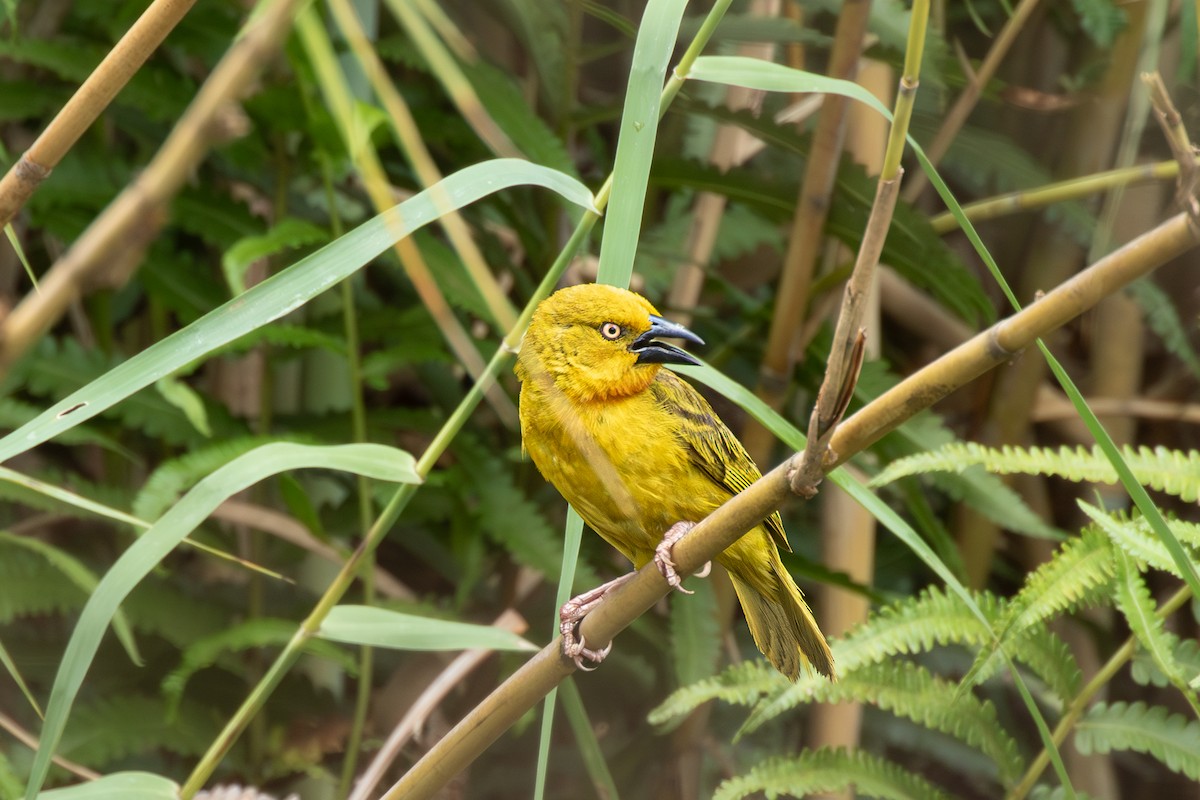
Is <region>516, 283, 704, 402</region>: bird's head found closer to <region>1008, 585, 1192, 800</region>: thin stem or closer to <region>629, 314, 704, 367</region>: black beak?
<region>629, 314, 704, 367</region>: black beak

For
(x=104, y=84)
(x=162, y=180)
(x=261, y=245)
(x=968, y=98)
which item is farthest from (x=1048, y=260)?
(x=162, y=180)

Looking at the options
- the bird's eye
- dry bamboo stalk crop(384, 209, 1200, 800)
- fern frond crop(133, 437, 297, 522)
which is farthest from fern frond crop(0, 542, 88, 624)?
dry bamboo stalk crop(384, 209, 1200, 800)

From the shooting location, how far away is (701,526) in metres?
0.91

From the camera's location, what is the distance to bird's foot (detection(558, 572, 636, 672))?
3.62ft

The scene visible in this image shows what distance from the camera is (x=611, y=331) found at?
5.24 feet

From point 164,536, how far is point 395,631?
0.96 feet

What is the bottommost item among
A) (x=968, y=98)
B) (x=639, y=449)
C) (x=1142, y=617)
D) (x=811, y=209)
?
(x=1142, y=617)

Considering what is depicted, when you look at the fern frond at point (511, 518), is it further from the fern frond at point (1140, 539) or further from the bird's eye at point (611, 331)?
the fern frond at point (1140, 539)

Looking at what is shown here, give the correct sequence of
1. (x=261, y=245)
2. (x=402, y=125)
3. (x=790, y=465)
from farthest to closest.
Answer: (x=261, y=245) → (x=790, y=465) → (x=402, y=125)

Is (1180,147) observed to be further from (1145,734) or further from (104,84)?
(1145,734)

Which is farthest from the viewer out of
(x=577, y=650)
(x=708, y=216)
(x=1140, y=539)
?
(x=708, y=216)

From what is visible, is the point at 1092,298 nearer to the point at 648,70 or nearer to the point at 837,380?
the point at 837,380

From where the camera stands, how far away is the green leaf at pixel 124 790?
118cm

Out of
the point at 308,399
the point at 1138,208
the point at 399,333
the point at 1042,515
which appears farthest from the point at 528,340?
the point at 1138,208
